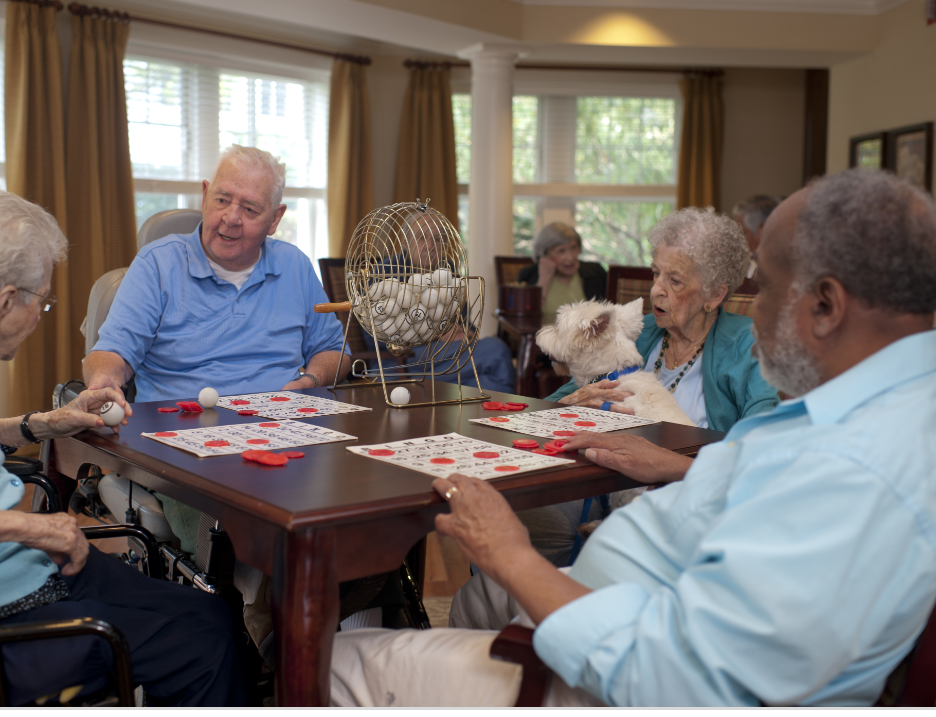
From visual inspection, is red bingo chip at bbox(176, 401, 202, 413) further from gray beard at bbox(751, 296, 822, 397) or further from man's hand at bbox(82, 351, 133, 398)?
gray beard at bbox(751, 296, 822, 397)

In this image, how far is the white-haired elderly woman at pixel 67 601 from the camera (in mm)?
1054

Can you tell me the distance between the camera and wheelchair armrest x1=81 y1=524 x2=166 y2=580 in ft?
4.50

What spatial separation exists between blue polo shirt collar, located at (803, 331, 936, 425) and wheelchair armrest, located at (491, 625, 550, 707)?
40cm

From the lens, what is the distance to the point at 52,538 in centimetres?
111

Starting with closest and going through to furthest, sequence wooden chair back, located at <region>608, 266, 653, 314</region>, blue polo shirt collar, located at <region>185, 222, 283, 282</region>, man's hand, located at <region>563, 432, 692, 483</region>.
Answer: man's hand, located at <region>563, 432, 692, 483</region> < blue polo shirt collar, located at <region>185, 222, 283, 282</region> < wooden chair back, located at <region>608, 266, 653, 314</region>

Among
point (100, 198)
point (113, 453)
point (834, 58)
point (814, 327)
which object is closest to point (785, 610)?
point (814, 327)

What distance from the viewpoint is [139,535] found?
1470mm

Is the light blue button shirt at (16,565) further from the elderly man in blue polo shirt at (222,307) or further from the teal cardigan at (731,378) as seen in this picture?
the teal cardigan at (731,378)

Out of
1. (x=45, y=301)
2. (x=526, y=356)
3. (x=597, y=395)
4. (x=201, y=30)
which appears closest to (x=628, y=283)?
(x=526, y=356)

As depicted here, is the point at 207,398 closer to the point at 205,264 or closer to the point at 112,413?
the point at 112,413

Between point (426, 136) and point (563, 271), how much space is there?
1.91m

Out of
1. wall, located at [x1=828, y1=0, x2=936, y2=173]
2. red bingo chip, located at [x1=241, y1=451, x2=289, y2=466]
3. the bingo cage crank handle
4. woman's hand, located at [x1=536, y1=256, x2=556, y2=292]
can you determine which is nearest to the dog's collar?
the bingo cage crank handle

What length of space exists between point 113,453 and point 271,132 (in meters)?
4.86

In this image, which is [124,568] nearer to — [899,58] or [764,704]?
[764,704]
